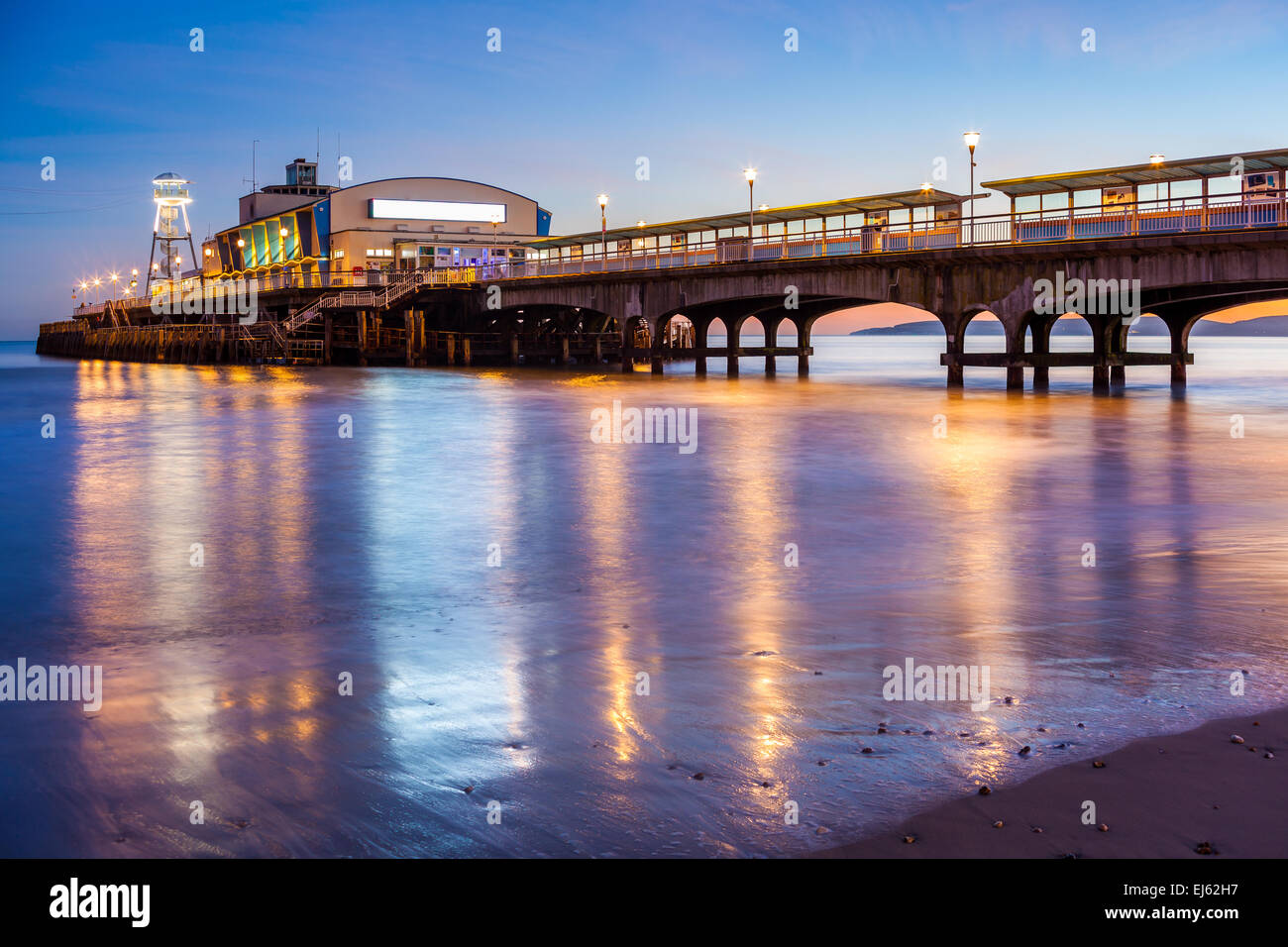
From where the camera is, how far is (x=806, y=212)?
52500 millimetres

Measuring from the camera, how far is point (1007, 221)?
39875mm

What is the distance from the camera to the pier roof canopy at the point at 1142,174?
35.7 m

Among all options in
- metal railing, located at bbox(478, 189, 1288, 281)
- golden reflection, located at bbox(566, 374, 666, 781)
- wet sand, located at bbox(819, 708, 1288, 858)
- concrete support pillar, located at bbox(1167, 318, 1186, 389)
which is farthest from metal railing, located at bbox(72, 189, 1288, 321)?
wet sand, located at bbox(819, 708, 1288, 858)

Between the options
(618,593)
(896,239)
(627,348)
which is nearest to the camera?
(618,593)

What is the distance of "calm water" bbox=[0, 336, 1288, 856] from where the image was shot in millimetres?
6094

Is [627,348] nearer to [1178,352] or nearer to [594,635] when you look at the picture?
[1178,352]

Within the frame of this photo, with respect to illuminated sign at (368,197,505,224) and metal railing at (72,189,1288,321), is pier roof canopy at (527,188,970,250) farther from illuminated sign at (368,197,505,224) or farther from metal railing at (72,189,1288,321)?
illuminated sign at (368,197,505,224)

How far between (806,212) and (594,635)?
1789 inches

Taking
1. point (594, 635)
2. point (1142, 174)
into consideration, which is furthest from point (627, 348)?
point (594, 635)

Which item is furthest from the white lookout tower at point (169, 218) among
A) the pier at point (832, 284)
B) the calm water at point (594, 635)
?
the calm water at point (594, 635)

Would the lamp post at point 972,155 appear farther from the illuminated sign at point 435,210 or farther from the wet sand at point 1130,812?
the illuminated sign at point 435,210

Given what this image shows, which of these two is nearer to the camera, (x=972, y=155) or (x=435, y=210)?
(x=972, y=155)

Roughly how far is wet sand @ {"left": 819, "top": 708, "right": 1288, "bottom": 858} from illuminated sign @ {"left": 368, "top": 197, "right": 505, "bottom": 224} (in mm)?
94071
